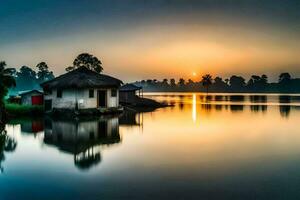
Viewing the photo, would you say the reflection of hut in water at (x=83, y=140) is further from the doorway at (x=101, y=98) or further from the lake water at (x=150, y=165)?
the doorway at (x=101, y=98)

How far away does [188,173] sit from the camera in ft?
37.6

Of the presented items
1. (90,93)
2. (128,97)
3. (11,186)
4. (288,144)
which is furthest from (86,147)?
(128,97)

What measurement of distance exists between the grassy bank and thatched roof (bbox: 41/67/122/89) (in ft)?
8.91

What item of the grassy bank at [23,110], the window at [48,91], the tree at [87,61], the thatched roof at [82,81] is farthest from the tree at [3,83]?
the tree at [87,61]

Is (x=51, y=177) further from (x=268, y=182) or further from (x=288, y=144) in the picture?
(x=288, y=144)

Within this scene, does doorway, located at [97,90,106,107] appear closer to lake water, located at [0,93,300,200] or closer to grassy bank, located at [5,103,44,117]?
grassy bank, located at [5,103,44,117]

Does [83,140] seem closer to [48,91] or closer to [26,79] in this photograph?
[48,91]

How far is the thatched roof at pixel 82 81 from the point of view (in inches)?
1358

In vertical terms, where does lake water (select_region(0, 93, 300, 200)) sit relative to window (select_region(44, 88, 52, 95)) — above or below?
below

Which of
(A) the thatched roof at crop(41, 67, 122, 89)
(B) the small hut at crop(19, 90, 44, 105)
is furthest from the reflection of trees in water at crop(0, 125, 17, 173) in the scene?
(B) the small hut at crop(19, 90, 44, 105)

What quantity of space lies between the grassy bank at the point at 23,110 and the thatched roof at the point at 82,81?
2.72 m

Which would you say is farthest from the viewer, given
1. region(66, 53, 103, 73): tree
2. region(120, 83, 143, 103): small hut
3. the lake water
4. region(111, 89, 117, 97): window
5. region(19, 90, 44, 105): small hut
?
region(66, 53, 103, 73): tree

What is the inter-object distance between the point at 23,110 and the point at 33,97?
12.6 ft

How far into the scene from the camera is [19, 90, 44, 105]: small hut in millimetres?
37719
